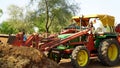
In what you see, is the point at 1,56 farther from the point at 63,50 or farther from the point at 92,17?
the point at 92,17

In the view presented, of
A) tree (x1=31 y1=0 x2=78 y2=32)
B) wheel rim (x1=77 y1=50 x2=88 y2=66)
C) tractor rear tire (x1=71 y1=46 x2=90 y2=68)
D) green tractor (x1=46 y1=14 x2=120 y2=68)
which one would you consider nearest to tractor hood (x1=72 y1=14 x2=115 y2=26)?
green tractor (x1=46 y1=14 x2=120 y2=68)

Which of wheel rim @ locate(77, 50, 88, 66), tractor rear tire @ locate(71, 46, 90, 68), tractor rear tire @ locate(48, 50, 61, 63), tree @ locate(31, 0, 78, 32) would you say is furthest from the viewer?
tree @ locate(31, 0, 78, 32)

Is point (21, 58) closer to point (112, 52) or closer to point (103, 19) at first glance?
point (103, 19)

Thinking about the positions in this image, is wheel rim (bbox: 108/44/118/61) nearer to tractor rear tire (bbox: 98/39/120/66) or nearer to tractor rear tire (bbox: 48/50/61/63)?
tractor rear tire (bbox: 98/39/120/66)

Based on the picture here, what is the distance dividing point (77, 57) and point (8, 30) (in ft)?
177

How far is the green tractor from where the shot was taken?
35.6 ft

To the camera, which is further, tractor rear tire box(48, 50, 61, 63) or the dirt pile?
tractor rear tire box(48, 50, 61, 63)

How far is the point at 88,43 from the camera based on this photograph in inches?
464

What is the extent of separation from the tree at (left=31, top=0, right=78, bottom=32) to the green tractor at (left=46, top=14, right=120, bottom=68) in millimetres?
15431

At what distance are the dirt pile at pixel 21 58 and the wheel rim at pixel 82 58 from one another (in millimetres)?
1396

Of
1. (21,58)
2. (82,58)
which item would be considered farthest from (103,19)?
(21,58)

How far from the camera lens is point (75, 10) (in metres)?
30.6

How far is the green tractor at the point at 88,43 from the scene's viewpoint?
10855 millimetres

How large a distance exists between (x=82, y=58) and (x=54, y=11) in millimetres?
17969
